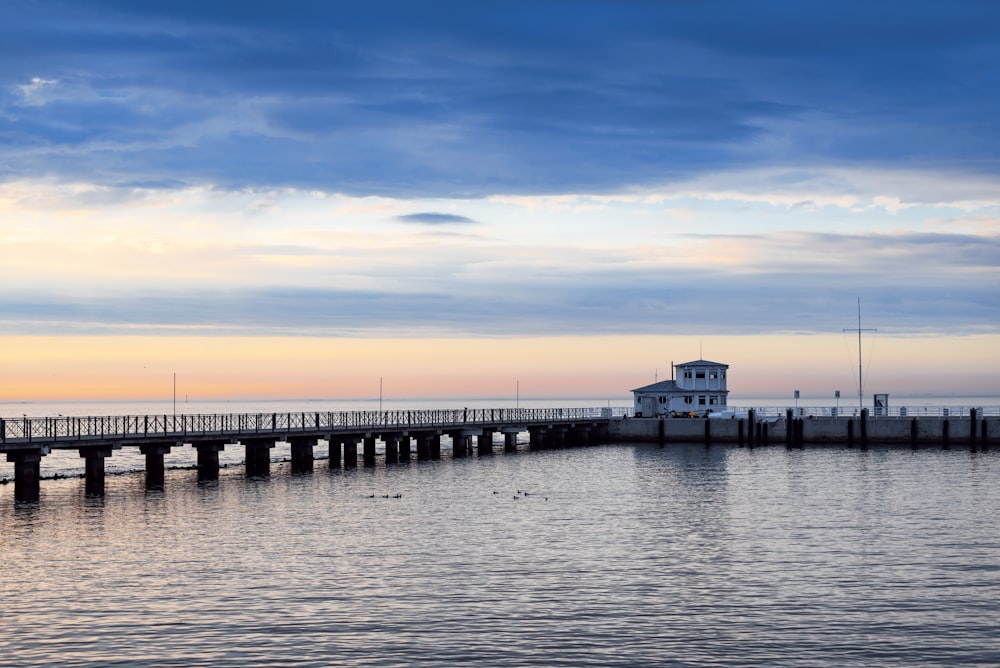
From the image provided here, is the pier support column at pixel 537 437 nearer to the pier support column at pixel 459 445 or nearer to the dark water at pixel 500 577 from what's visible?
the pier support column at pixel 459 445

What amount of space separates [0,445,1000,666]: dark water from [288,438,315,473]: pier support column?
1328 centimetres

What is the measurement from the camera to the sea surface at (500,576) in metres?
27.2

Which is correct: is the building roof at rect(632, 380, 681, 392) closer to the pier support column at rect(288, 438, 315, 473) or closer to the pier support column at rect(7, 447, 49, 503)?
the pier support column at rect(288, 438, 315, 473)

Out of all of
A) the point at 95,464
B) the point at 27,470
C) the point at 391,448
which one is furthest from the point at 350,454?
the point at 27,470

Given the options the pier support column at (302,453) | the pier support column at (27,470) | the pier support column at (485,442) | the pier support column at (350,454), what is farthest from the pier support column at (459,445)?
the pier support column at (27,470)

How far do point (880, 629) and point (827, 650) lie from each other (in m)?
2.64

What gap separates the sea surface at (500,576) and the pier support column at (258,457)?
9287mm

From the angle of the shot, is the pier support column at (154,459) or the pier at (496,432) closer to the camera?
the pier support column at (154,459)

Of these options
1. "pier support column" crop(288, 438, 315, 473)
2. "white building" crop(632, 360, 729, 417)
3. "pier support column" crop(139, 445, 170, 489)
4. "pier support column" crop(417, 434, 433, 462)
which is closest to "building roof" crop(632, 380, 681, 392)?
"white building" crop(632, 360, 729, 417)

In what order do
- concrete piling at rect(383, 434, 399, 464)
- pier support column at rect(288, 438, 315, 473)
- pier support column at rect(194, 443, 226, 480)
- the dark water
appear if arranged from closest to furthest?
the dark water → pier support column at rect(194, 443, 226, 480) → pier support column at rect(288, 438, 315, 473) → concrete piling at rect(383, 434, 399, 464)

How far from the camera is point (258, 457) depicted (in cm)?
7412

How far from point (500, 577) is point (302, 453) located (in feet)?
146

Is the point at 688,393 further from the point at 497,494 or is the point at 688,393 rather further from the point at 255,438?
the point at 497,494

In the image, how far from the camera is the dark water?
2719cm
